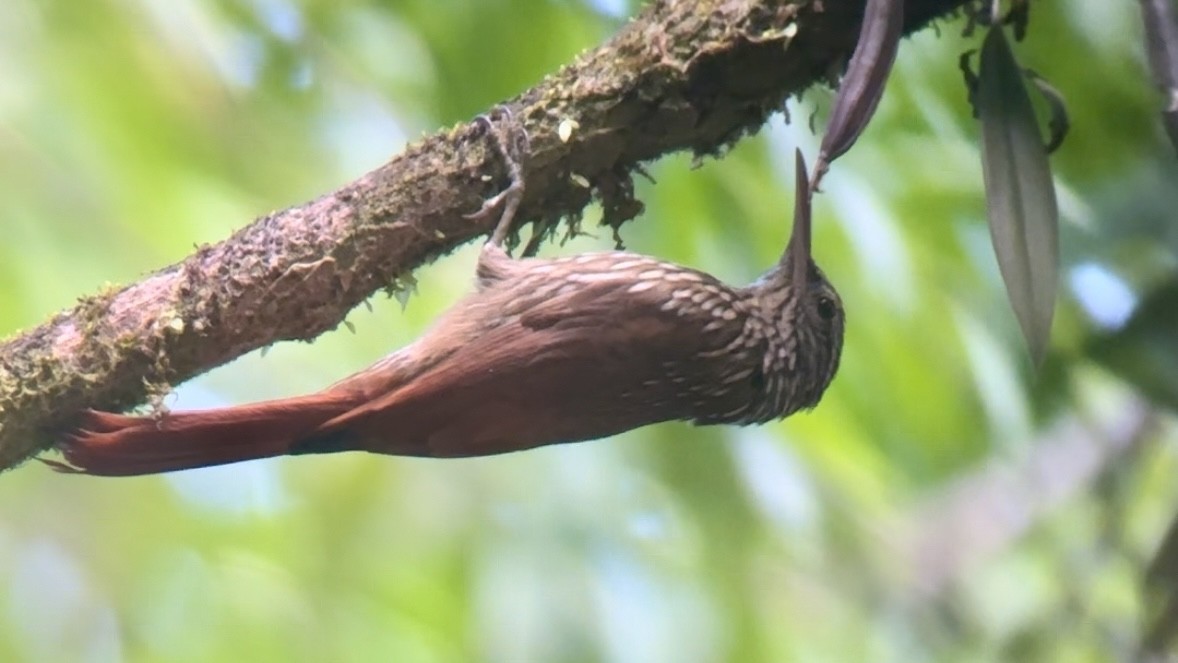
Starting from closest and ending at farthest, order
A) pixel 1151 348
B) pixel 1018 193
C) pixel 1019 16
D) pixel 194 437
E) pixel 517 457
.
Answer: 1. pixel 194 437
2. pixel 1018 193
3. pixel 1019 16
4. pixel 1151 348
5. pixel 517 457

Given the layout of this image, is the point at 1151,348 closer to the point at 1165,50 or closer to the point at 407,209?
the point at 1165,50

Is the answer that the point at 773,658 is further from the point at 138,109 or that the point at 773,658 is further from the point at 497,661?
the point at 138,109

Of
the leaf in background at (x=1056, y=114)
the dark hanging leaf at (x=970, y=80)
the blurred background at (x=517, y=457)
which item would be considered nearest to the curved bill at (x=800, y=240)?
the dark hanging leaf at (x=970, y=80)

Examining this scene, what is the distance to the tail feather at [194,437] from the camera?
1.20 m

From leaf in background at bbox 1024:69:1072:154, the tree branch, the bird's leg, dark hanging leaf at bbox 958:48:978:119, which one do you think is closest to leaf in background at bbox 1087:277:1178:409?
leaf in background at bbox 1024:69:1072:154

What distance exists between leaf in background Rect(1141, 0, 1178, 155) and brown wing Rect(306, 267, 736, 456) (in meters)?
0.62

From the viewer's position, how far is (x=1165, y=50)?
1.27 m

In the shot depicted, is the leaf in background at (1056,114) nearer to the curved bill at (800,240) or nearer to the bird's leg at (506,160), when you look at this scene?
the curved bill at (800,240)

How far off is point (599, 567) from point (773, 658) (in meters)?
0.42

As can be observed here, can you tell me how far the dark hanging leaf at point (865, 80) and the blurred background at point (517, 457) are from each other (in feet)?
2.36

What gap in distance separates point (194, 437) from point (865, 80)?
2.96 ft

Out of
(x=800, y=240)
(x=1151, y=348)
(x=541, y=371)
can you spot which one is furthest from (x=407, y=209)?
(x=1151, y=348)

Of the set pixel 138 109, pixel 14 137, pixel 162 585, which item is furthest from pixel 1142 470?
pixel 14 137

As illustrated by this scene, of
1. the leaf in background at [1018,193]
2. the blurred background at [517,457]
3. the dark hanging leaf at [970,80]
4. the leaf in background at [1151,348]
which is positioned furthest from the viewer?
the blurred background at [517,457]
